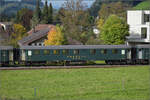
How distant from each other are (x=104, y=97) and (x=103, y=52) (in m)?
15.6

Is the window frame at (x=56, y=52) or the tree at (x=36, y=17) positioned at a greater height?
the tree at (x=36, y=17)

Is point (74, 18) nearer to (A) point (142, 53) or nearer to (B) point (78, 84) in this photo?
(A) point (142, 53)

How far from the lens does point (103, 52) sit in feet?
117

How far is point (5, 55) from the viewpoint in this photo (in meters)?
34.1

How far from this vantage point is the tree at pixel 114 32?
1836 inches

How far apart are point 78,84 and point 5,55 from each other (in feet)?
42.6

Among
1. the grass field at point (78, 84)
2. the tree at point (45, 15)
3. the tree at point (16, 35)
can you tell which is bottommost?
the grass field at point (78, 84)

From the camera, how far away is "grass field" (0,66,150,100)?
68.6ft

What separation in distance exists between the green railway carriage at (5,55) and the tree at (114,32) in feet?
61.3

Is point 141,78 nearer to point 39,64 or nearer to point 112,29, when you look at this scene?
point 39,64

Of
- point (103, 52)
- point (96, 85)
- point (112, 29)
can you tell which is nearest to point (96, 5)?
point (112, 29)

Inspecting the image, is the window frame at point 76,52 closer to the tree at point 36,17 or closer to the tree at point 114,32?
the tree at point 114,32

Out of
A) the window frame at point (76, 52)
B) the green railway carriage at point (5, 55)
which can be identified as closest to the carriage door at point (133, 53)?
the window frame at point (76, 52)

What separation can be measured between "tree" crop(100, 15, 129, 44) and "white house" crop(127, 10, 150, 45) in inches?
222
